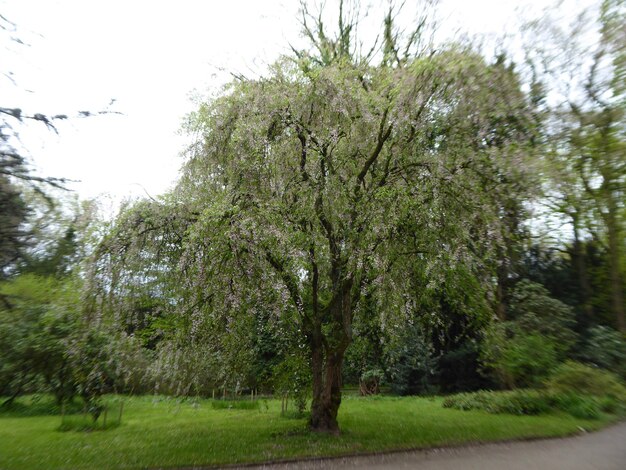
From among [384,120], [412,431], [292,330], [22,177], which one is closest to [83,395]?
[292,330]

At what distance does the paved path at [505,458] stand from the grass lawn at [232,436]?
43 centimetres

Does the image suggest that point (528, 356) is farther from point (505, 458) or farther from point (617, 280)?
point (505, 458)

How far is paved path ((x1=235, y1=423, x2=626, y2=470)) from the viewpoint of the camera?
738cm

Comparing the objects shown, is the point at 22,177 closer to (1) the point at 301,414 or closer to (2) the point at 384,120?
(2) the point at 384,120

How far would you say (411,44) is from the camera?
1139 centimetres

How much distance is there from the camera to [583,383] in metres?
13.7

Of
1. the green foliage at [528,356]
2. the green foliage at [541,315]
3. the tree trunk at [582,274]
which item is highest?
the tree trunk at [582,274]

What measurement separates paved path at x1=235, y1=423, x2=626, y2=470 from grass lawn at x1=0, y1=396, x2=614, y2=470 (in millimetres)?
427

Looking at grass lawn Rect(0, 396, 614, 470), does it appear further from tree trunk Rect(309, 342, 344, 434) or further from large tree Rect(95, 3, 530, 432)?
large tree Rect(95, 3, 530, 432)

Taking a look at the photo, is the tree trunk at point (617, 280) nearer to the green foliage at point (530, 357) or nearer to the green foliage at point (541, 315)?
the green foliage at point (541, 315)

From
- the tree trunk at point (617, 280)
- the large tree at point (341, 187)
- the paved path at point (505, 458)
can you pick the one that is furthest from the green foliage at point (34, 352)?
the tree trunk at point (617, 280)

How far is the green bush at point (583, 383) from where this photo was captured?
43.9ft

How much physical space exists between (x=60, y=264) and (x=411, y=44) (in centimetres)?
2171

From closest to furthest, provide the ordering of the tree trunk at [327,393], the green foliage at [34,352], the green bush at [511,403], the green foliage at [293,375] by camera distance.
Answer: the tree trunk at [327,393] → the green foliage at [293,375] → the green foliage at [34,352] → the green bush at [511,403]
